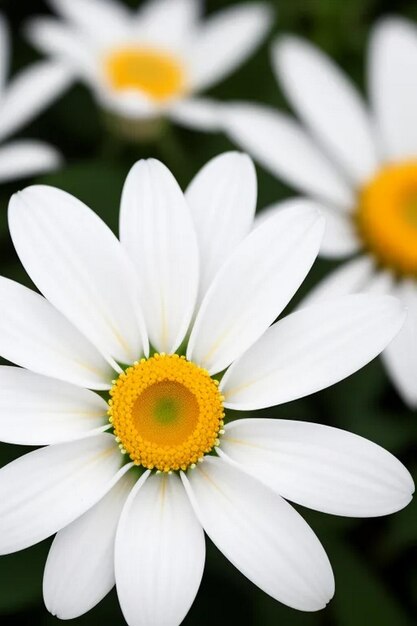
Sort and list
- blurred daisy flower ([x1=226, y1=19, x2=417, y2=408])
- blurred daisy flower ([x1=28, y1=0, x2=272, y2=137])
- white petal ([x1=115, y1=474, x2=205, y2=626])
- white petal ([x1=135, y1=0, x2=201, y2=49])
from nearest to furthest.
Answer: white petal ([x1=115, y1=474, x2=205, y2=626])
blurred daisy flower ([x1=226, y1=19, x2=417, y2=408])
blurred daisy flower ([x1=28, y1=0, x2=272, y2=137])
white petal ([x1=135, y1=0, x2=201, y2=49])

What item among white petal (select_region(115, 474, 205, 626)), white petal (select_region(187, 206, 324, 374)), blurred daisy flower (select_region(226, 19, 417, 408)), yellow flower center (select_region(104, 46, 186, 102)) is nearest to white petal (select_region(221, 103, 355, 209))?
blurred daisy flower (select_region(226, 19, 417, 408))

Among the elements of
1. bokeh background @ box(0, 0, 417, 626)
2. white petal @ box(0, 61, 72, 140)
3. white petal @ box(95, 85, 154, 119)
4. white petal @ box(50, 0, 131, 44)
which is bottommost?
bokeh background @ box(0, 0, 417, 626)

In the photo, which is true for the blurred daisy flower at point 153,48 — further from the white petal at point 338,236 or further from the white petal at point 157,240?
the white petal at point 157,240

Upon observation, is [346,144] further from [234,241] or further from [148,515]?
[148,515]

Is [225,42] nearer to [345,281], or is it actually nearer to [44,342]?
[345,281]

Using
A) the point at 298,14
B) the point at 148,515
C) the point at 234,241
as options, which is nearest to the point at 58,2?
the point at 298,14

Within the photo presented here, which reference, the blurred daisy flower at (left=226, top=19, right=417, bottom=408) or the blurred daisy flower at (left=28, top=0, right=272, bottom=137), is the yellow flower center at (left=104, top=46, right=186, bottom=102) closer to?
the blurred daisy flower at (left=28, top=0, right=272, bottom=137)

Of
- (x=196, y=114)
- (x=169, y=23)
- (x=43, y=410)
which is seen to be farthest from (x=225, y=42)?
(x=43, y=410)
